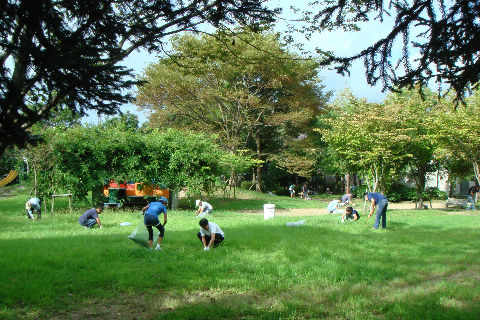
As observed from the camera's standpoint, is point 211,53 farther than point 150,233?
No

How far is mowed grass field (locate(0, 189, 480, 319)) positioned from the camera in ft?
17.9

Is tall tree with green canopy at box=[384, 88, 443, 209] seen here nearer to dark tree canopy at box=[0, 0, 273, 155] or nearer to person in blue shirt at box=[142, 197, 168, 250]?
person in blue shirt at box=[142, 197, 168, 250]

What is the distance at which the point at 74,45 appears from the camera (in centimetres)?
412

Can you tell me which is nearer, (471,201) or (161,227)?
(161,227)

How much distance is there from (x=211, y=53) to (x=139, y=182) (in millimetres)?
13423

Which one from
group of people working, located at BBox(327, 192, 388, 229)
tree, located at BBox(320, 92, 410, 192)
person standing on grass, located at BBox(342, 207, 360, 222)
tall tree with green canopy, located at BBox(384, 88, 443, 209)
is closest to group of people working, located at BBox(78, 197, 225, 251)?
group of people working, located at BBox(327, 192, 388, 229)

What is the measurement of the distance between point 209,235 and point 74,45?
621cm

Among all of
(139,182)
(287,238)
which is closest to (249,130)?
(139,182)

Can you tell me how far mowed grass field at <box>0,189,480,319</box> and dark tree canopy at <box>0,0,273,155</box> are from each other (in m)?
2.79

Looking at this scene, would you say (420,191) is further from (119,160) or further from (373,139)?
(119,160)

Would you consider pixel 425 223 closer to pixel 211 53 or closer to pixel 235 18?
pixel 211 53

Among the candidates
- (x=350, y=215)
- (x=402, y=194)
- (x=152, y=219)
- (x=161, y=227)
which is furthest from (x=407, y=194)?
(x=152, y=219)

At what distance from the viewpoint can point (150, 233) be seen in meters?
9.36

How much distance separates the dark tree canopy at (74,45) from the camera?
3791 mm
